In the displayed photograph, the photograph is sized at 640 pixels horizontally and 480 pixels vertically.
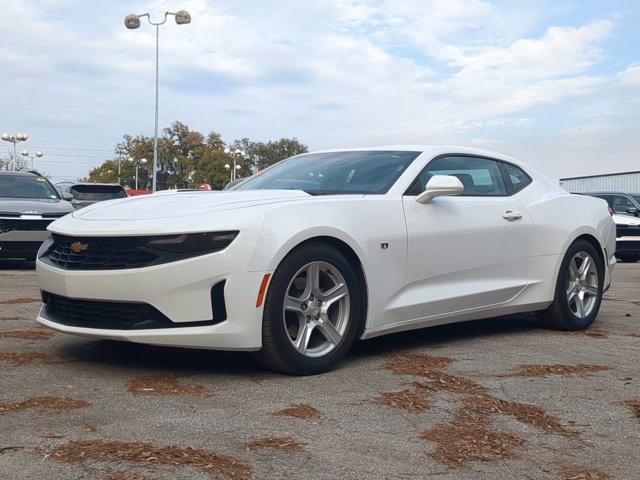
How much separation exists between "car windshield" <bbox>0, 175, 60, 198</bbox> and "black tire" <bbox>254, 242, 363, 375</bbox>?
29.9 ft

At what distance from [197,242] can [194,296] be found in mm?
274

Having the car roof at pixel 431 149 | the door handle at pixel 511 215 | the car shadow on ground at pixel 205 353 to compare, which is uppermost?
the car roof at pixel 431 149

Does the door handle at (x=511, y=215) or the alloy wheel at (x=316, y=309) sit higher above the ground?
the door handle at (x=511, y=215)

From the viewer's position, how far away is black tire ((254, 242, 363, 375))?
435 cm

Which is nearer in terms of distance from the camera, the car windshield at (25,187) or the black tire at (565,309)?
the black tire at (565,309)

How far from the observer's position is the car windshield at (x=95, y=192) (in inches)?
744

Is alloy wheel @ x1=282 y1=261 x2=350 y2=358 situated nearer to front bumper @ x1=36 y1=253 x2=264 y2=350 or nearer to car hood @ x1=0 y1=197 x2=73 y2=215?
front bumper @ x1=36 y1=253 x2=264 y2=350

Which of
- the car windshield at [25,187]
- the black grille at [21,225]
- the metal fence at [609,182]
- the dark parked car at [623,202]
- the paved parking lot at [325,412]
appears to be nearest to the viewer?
the paved parking lot at [325,412]

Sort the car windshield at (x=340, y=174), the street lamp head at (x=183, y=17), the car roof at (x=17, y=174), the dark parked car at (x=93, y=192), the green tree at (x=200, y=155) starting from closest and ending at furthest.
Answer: the car windshield at (x=340, y=174), the car roof at (x=17, y=174), the dark parked car at (x=93, y=192), the street lamp head at (x=183, y=17), the green tree at (x=200, y=155)

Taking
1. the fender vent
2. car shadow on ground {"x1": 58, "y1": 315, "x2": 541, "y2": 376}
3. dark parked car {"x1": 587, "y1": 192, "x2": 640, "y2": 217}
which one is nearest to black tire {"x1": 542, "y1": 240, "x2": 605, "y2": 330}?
car shadow on ground {"x1": 58, "y1": 315, "x2": 541, "y2": 376}

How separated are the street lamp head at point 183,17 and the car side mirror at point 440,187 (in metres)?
28.9

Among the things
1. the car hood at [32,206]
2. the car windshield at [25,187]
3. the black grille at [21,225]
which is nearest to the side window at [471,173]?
the black grille at [21,225]

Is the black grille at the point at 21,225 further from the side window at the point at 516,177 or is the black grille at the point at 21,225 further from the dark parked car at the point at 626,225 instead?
the dark parked car at the point at 626,225

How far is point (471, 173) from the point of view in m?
5.97
